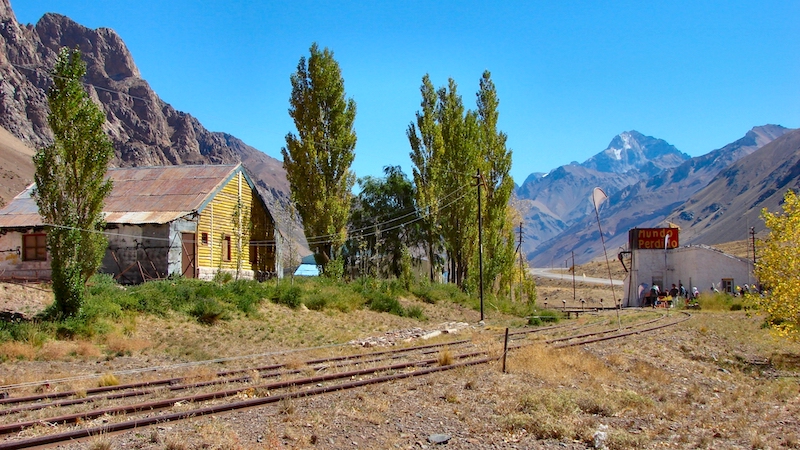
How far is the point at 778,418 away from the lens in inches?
459

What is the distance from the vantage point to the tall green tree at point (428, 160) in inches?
1682

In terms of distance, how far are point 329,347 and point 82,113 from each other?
11085 millimetres

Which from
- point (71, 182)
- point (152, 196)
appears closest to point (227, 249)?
point (152, 196)

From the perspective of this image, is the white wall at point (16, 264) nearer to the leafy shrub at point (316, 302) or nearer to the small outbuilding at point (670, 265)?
the leafy shrub at point (316, 302)

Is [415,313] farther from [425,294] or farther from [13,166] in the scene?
[13,166]

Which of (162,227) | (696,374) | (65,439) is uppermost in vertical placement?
(162,227)

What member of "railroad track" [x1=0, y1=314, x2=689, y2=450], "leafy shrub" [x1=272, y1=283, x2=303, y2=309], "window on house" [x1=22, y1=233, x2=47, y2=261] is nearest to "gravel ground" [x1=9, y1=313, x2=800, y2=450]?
"railroad track" [x1=0, y1=314, x2=689, y2=450]

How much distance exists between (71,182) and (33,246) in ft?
41.7

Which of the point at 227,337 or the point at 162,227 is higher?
the point at 162,227

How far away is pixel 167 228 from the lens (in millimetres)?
30062

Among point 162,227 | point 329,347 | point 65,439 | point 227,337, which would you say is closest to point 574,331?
point 329,347

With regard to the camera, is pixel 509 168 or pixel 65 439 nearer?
pixel 65 439

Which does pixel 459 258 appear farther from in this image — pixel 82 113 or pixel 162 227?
pixel 82 113

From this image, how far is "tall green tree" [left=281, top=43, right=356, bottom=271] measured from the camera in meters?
38.3
